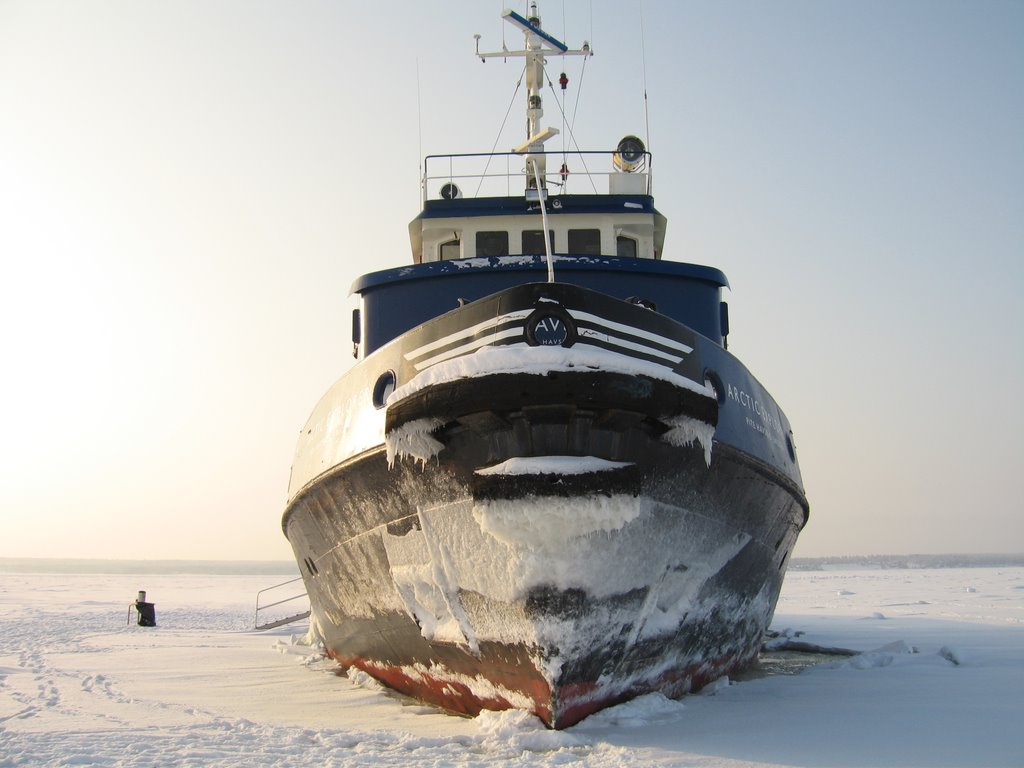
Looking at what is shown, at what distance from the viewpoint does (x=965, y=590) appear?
86.9ft

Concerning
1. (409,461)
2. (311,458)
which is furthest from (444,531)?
(311,458)

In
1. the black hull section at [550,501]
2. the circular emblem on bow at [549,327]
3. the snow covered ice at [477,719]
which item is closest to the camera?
the snow covered ice at [477,719]

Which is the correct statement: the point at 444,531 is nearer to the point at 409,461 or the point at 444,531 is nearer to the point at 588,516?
the point at 409,461

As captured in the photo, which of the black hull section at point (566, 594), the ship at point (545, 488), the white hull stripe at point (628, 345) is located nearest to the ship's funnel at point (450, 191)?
the ship at point (545, 488)

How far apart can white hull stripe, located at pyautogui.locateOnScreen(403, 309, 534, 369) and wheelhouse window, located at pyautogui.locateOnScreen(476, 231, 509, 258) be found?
12.8ft

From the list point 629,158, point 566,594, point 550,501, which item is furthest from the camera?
point 629,158

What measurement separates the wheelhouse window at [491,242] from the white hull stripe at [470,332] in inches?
154

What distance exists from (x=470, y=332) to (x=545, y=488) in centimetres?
113

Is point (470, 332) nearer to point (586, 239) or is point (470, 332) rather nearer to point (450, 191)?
point (586, 239)

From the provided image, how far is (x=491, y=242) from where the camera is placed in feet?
31.7

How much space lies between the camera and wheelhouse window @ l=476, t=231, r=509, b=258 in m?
9.62

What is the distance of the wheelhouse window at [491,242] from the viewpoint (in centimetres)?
962

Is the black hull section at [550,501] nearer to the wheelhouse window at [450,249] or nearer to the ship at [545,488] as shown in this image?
the ship at [545,488]

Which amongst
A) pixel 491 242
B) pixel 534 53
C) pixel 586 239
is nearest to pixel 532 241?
pixel 491 242
